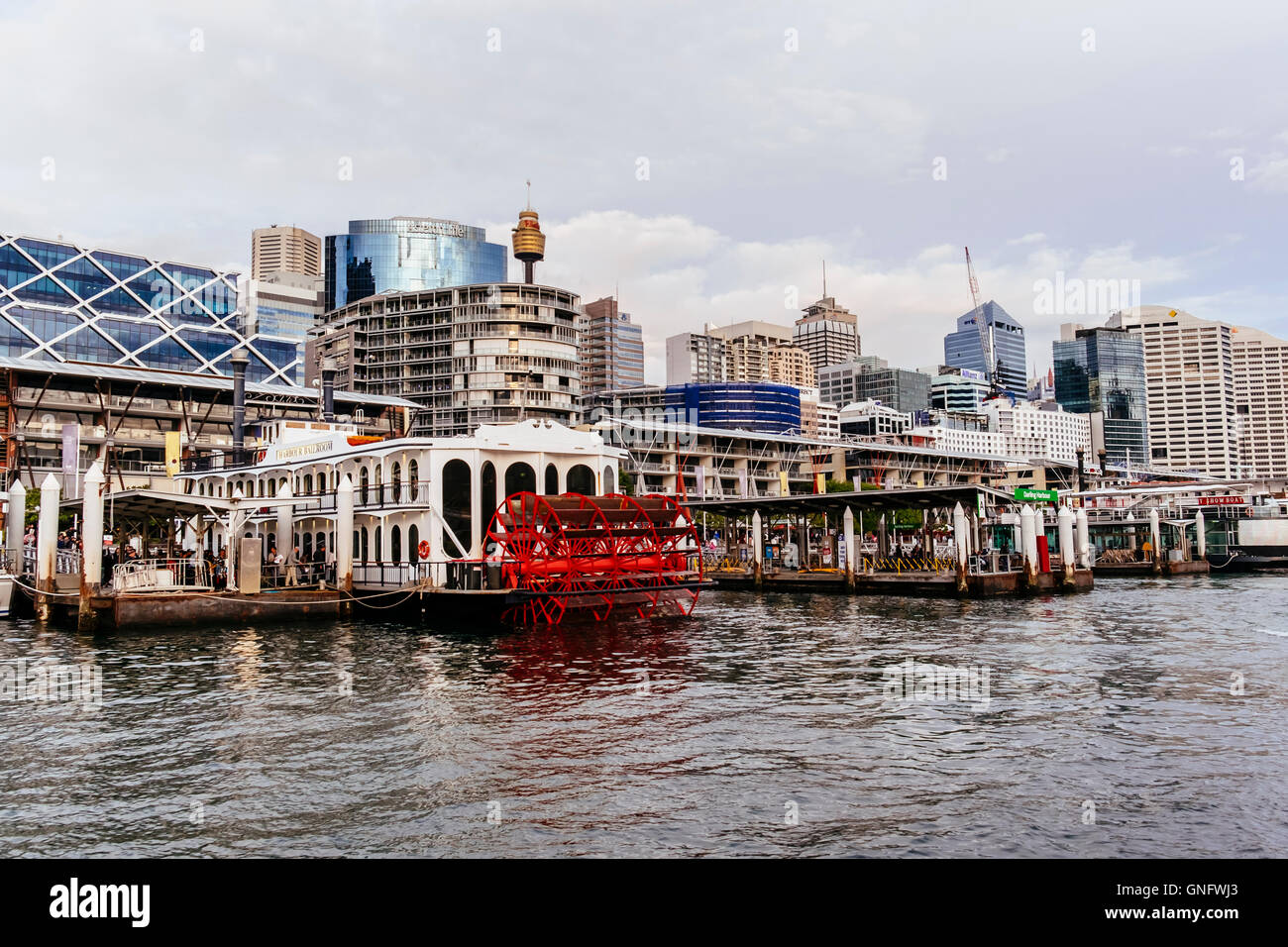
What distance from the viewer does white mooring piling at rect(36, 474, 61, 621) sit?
116 feet

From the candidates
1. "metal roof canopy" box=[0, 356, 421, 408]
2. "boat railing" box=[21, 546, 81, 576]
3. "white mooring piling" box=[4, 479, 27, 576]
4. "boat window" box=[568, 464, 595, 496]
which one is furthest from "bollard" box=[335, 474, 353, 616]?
"metal roof canopy" box=[0, 356, 421, 408]

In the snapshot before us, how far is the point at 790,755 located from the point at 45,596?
3228cm

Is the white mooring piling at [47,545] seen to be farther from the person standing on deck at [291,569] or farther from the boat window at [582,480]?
the boat window at [582,480]

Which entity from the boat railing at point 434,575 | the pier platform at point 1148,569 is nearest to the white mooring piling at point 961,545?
the boat railing at point 434,575

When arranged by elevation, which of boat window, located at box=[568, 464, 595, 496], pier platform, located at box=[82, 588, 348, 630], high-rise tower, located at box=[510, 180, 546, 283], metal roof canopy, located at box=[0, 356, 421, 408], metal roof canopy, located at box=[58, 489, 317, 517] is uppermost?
high-rise tower, located at box=[510, 180, 546, 283]

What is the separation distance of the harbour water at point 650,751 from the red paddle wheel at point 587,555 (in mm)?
5599

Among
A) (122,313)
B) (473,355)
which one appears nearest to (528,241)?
(473,355)

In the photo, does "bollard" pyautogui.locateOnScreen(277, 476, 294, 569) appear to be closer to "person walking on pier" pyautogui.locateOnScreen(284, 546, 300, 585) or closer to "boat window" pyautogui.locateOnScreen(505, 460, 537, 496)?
"person walking on pier" pyautogui.locateOnScreen(284, 546, 300, 585)

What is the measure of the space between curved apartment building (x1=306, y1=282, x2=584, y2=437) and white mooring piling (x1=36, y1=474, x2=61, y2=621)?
98.3 m

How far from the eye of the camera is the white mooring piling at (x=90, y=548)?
32.2 meters

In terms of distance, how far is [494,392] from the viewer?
454ft

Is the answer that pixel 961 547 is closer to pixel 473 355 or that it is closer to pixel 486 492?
pixel 486 492

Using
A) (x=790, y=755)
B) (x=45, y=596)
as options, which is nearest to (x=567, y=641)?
(x=790, y=755)
